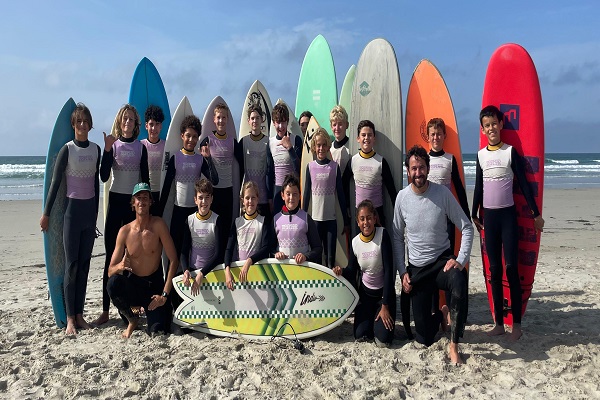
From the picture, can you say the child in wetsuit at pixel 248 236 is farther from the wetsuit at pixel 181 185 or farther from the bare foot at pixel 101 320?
the bare foot at pixel 101 320

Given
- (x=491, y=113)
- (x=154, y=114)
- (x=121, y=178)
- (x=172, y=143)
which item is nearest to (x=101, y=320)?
(x=121, y=178)

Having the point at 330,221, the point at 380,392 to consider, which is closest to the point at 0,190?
the point at 330,221

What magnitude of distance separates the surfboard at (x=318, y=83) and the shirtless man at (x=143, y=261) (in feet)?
9.60

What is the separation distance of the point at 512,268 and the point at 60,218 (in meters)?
3.31

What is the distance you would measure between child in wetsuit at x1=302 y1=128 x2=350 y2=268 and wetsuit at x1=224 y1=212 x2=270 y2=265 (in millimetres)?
491

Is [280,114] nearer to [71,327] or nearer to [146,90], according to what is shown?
[146,90]

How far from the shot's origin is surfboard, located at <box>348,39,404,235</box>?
4055mm

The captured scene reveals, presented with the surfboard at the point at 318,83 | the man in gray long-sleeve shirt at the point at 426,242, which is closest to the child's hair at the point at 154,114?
the man in gray long-sleeve shirt at the point at 426,242

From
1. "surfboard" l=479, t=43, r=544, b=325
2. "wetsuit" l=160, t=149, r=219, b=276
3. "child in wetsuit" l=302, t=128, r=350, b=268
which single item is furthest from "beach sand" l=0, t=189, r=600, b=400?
"wetsuit" l=160, t=149, r=219, b=276

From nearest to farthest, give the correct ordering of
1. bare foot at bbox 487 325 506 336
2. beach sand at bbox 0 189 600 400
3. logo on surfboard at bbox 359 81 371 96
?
beach sand at bbox 0 189 600 400
bare foot at bbox 487 325 506 336
logo on surfboard at bbox 359 81 371 96

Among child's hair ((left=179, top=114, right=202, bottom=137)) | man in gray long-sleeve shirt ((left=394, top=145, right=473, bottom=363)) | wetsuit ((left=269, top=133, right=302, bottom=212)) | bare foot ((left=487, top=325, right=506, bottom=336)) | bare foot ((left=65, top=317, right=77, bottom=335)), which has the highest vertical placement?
child's hair ((left=179, top=114, right=202, bottom=137))

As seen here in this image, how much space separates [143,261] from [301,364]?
4.37 ft

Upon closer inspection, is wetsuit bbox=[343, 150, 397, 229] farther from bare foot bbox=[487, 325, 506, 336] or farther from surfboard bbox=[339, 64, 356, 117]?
surfboard bbox=[339, 64, 356, 117]

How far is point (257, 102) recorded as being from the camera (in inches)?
206
